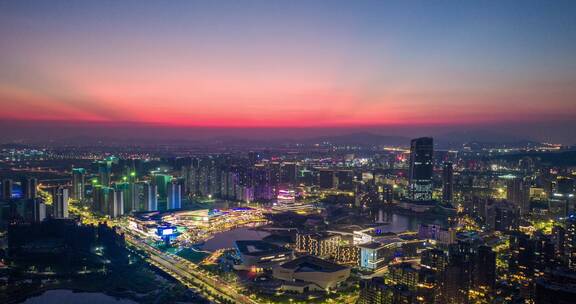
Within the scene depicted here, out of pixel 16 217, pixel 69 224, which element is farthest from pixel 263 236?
pixel 16 217

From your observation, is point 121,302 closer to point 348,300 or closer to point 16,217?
point 348,300

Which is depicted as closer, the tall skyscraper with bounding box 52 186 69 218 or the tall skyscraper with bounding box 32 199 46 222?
the tall skyscraper with bounding box 32 199 46 222

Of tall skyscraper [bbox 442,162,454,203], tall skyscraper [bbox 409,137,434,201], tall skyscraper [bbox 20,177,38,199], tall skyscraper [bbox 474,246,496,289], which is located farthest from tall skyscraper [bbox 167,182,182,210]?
tall skyscraper [bbox 474,246,496,289]

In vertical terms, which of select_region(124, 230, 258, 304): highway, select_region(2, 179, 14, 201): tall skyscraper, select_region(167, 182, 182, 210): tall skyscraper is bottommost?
select_region(124, 230, 258, 304): highway

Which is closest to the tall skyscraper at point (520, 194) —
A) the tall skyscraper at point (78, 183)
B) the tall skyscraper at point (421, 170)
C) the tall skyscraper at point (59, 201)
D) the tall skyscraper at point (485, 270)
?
the tall skyscraper at point (421, 170)

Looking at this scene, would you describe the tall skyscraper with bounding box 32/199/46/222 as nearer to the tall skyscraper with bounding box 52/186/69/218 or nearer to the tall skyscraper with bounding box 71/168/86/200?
the tall skyscraper with bounding box 52/186/69/218

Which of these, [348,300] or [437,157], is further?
[437,157]

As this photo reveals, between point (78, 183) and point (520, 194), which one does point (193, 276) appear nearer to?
point (78, 183)
